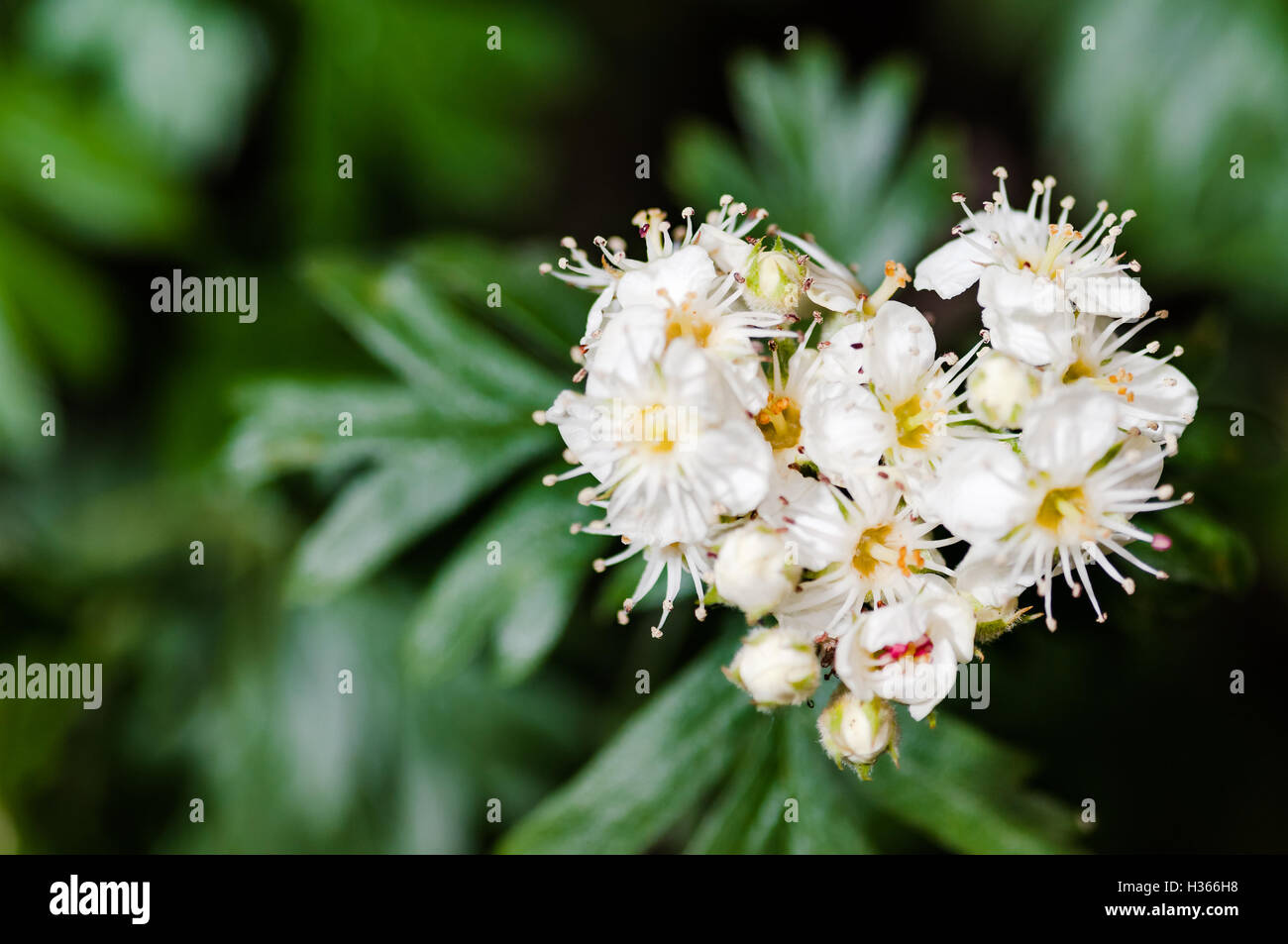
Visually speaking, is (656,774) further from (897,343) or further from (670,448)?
(897,343)

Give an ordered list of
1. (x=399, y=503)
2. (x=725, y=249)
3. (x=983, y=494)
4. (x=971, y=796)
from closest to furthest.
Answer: (x=983, y=494) → (x=725, y=249) → (x=971, y=796) → (x=399, y=503)

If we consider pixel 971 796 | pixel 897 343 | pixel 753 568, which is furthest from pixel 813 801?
pixel 897 343

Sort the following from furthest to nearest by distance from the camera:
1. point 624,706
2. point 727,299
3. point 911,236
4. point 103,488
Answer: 1. point 103,488
2. point 624,706
3. point 911,236
4. point 727,299

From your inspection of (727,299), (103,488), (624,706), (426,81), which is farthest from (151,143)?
(727,299)

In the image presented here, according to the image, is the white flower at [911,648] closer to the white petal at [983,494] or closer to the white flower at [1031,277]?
the white petal at [983,494]

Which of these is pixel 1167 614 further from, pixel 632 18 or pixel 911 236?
pixel 632 18
